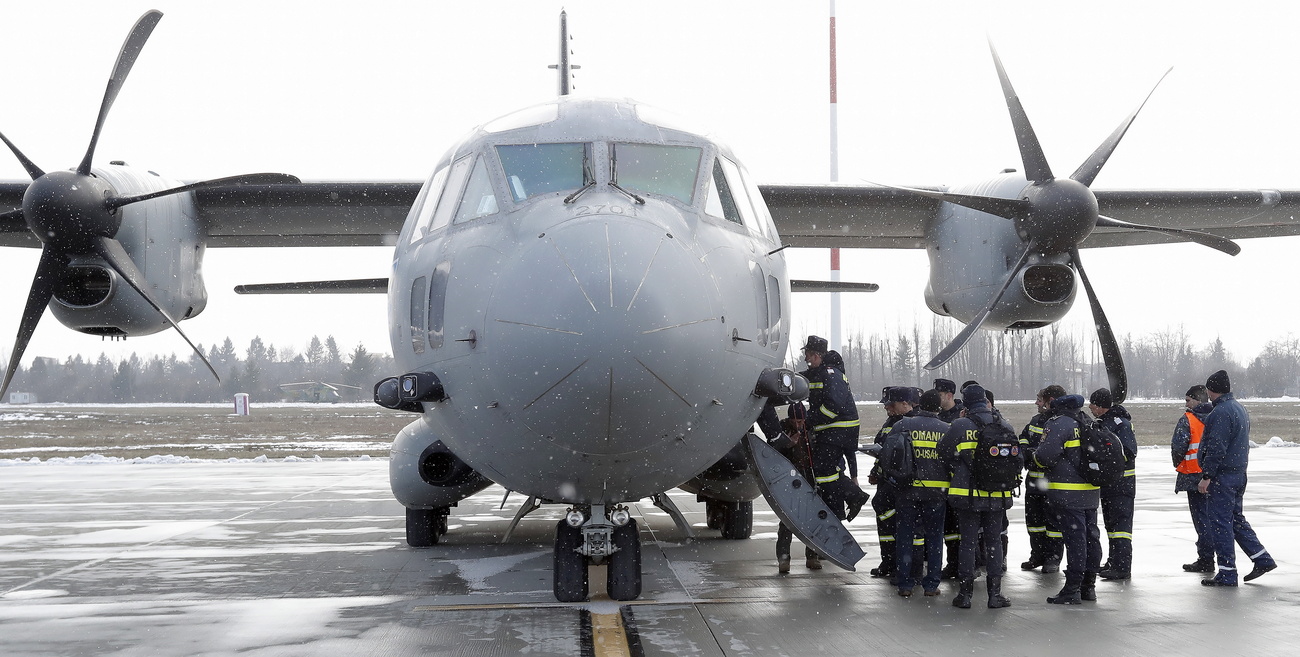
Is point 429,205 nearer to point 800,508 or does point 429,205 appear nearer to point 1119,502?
point 800,508

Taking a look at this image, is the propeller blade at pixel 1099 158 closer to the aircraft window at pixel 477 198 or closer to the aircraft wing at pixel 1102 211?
the aircraft wing at pixel 1102 211

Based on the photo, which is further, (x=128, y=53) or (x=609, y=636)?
(x=128, y=53)

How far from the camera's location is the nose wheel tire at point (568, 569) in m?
6.35

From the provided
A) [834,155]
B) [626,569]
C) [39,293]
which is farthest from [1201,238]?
[834,155]

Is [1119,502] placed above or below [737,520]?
above

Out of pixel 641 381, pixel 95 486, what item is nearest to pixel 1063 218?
pixel 641 381

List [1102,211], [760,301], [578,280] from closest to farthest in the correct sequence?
[578,280], [760,301], [1102,211]

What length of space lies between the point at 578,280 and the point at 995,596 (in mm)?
3995

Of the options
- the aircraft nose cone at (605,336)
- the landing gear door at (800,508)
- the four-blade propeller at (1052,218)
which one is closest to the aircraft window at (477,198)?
the aircraft nose cone at (605,336)

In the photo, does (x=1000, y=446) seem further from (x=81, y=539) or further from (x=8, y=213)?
(x=81, y=539)

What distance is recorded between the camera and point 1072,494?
7219 mm

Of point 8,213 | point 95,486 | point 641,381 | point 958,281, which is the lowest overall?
point 95,486

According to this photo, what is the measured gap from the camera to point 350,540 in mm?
10648

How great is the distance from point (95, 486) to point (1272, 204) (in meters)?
18.4
